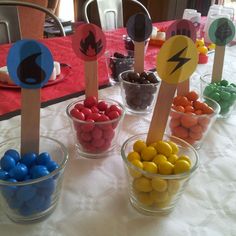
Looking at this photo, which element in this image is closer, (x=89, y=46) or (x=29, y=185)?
(x=29, y=185)

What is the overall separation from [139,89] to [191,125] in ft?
0.55

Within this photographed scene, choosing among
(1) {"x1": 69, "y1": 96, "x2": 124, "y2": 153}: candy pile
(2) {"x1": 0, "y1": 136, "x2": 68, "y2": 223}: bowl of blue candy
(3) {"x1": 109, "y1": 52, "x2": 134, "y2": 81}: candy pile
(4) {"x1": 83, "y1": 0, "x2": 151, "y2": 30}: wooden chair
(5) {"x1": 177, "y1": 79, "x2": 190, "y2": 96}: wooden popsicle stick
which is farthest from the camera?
(4) {"x1": 83, "y1": 0, "x2": 151, "y2": 30}: wooden chair

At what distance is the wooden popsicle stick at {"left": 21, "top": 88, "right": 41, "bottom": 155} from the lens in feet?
1.37

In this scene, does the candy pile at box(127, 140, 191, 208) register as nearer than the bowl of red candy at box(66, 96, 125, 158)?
Yes

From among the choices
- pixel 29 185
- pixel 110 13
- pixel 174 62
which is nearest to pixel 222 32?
pixel 174 62

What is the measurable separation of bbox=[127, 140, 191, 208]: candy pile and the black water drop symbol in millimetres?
371

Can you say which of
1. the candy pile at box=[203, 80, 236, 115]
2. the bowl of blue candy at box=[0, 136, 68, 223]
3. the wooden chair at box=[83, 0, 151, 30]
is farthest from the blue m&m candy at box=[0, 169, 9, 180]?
the wooden chair at box=[83, 0, 151, 30]

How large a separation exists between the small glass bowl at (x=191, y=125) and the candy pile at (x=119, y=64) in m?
0.32

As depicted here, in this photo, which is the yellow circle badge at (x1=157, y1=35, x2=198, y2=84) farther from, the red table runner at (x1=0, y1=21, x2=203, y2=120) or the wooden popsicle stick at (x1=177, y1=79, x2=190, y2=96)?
the red table runner at (x1=0, y1=21, x2=203, y2=120)

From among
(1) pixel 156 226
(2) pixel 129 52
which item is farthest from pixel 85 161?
(2) pixel 129 52

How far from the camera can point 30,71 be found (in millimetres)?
397

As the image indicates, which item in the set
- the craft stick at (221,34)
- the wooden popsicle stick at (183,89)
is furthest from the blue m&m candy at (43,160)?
the craft stick at (221,34)

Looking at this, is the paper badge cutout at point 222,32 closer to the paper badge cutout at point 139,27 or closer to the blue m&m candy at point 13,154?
the paper badge cutout at point 139,27

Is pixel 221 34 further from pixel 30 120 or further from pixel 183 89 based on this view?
pixel 30 120
